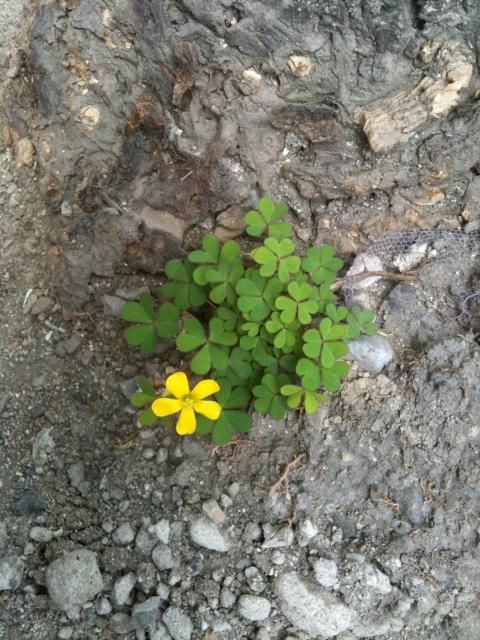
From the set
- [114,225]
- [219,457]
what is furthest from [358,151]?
[219,457]

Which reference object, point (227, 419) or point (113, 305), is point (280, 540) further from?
point (113, 305)

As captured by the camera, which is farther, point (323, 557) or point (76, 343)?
point (76, 343)

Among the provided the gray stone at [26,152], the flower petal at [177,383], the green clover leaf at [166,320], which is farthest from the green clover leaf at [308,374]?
the gray stone at [26,152]

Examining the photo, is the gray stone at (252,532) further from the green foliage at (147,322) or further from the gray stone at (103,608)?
the green foliage at (147,322)

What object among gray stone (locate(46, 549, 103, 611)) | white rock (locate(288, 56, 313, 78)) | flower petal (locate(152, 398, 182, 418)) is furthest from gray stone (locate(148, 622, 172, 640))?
white rock (locate(288, 56, 313, 78))

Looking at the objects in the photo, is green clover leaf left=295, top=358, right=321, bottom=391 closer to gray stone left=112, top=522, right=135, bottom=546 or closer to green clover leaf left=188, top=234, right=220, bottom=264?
green clover leaf left=188, top=234, right=220, bottom=264

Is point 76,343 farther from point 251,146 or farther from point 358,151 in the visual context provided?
point 358,151
